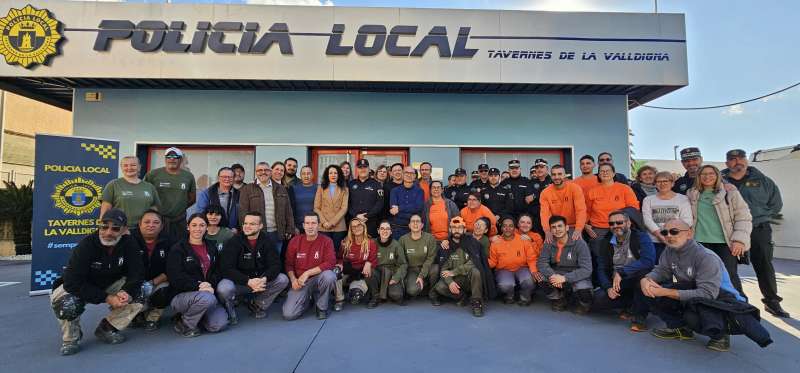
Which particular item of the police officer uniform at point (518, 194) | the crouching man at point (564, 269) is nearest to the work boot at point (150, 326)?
the crouching man at point (564, 269)

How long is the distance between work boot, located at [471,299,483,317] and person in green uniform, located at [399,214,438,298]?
0.68 m

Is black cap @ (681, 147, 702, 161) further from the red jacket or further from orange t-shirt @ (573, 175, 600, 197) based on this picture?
the red jacket

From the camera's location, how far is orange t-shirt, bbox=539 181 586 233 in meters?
4.64

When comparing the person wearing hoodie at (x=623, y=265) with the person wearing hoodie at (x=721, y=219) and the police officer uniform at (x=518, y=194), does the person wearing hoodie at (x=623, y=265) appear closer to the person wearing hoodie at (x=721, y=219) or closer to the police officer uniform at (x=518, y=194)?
the person wearing hoodie at (x=721, y=219)

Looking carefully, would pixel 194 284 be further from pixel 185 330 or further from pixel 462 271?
pixel 462 271

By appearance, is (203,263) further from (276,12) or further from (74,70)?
(74,70)

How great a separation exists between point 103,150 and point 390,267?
490 cm

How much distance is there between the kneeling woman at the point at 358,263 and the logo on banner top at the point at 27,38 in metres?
6.78

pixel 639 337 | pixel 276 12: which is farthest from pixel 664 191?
pixel 276 12

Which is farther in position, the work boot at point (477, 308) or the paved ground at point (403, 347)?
the work boot at point (477, 308)

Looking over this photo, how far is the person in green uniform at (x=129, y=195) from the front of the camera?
14.4 ft

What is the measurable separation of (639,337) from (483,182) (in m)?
3.13

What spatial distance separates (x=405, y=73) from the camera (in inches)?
278

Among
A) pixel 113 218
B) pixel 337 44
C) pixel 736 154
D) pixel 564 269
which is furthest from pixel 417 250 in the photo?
pixel 337 44
